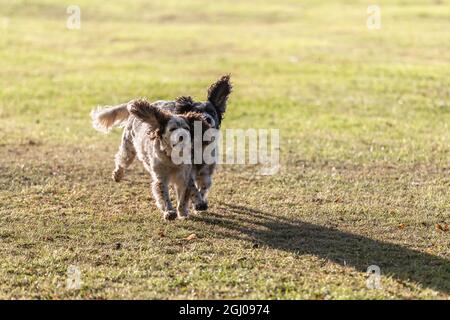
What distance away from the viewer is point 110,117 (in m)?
12.1

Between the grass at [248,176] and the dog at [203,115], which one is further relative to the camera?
the dog at [203,115]

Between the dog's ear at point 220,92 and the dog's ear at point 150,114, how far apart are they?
162 cm

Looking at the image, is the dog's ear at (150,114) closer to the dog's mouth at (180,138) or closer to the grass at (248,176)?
the dog's mouth at (180,138)

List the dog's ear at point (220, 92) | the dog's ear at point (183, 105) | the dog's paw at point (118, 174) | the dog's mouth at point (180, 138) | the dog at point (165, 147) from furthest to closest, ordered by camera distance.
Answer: the dog's paw at point (118, 174) → the dog's ear at point (220, 92) → the dog's ear at point (183, 105) → the dog at point (165, 147) → the dog's mouth at point (180, 138)

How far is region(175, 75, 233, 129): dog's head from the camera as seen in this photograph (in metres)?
10.6

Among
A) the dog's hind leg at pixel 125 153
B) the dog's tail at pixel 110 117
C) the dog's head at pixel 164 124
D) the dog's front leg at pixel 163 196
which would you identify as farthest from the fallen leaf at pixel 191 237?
the dog's tail at pixel 110 117

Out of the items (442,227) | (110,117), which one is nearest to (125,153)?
(110,117)

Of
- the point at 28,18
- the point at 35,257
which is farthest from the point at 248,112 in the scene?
the point at 28,18

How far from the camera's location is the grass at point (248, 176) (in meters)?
7.88

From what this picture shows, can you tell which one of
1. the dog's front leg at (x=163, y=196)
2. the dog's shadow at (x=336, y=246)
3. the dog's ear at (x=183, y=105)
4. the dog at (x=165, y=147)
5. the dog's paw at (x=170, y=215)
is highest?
the dog's ear at (x=183, y=105)

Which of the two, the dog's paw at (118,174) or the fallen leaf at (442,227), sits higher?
the dog's paw at (118,174)

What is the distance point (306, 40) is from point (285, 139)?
51.1 feet

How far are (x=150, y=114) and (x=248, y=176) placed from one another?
3378mm

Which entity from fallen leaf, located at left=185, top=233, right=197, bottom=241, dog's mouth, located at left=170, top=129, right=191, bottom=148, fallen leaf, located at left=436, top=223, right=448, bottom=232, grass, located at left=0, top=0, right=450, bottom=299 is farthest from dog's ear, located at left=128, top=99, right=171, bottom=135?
fallen leaf, located at left=436, top=223, right=448, bottom=232
